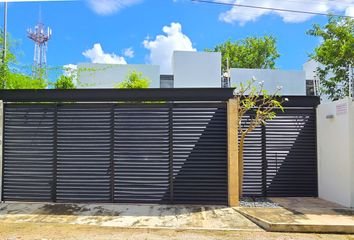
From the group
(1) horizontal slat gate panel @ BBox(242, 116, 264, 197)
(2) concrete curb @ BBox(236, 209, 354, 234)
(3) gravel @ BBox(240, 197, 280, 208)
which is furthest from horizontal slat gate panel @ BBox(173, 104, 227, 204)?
(2) concrete curb @ BBox(236, 209, 354, 234)

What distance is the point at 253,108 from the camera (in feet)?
32.0

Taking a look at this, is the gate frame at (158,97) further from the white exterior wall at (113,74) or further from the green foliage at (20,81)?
the white exterior wall at (113,74)

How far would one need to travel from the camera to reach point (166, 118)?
8.80 metres

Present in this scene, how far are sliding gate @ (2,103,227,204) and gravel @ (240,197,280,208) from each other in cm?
57

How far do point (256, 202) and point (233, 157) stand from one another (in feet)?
4.41

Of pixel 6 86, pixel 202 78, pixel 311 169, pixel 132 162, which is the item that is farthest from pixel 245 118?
pixel 202 78

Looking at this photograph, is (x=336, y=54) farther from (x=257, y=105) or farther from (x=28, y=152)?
(x=28, y=152)

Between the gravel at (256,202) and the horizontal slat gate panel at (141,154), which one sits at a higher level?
the horizontal slat gate panel at (141,154)

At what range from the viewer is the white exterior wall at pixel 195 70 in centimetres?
2350

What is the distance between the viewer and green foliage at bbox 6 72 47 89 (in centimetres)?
1027

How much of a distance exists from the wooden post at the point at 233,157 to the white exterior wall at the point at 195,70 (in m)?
15.0

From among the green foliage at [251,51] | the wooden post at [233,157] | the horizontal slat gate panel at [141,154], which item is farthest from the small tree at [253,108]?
the green foliage at [251,51]

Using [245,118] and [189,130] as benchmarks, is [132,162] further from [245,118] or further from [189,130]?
[245,118]

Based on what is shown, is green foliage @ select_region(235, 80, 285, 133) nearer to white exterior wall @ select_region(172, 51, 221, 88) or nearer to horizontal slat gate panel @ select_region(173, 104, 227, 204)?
horizontal slat gate panel @ select_region(173, 104, 227, 204)
